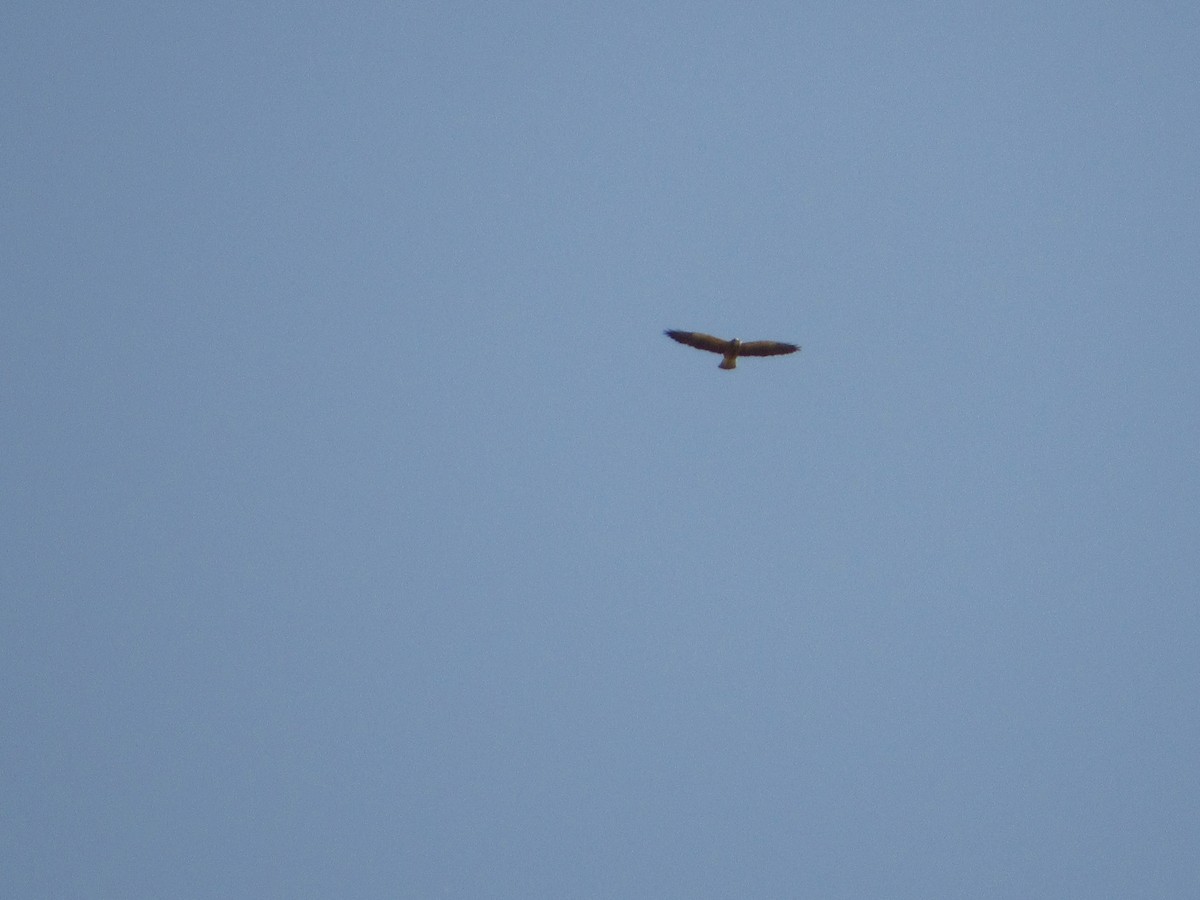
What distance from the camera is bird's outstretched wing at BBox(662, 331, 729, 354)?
18.9 metres

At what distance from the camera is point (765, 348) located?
19516 mm

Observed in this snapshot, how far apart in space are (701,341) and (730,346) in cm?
41

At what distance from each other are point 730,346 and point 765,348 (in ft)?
1.81

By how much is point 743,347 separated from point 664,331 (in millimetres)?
1195

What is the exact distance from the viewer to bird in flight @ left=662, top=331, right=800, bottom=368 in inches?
748

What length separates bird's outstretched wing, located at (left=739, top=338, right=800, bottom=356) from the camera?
19.4 m

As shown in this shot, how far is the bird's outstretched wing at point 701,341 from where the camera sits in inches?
745

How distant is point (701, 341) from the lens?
1919 centimetres

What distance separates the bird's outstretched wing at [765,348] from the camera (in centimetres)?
1938

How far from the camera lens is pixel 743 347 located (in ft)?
63.5

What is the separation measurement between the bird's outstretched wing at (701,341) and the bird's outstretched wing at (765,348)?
10.0 inches

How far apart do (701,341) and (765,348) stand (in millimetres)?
958

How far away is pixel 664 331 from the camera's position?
18.9 meters
